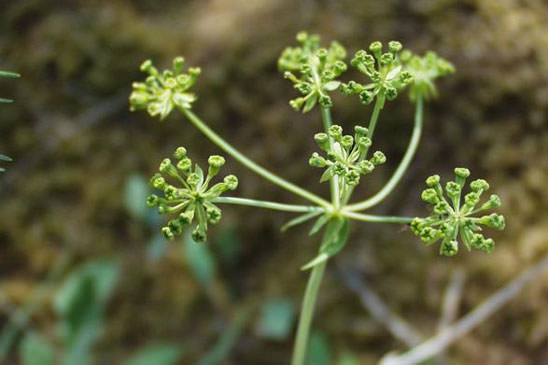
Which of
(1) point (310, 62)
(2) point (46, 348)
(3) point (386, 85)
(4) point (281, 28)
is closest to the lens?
(3) point (386, 85)

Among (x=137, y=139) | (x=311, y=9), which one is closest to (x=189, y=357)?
(x=137, y=139)

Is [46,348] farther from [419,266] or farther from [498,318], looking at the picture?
[498,318]

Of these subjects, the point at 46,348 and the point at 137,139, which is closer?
the point at 46,348

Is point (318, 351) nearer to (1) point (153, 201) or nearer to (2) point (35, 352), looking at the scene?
(2) point (35, 352)

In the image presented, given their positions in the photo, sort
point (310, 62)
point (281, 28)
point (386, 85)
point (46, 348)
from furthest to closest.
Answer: point (281, 28)
point (46, 348)
point (310, 62)
point (386, 85)

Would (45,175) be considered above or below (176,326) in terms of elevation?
above

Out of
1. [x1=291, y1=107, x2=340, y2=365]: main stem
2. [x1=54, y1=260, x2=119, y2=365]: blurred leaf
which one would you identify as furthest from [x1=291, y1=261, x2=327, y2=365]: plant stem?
[x1=54, y1=260, x2=119, y2=365]: blurred leaf

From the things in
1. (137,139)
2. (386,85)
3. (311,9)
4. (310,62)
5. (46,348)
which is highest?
(311,9)

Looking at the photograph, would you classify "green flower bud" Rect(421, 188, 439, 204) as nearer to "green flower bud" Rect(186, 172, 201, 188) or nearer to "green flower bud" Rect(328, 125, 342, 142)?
"green flower bud" Rect(328, 125, 342, 142)

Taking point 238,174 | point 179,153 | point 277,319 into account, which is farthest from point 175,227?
point 238,174
